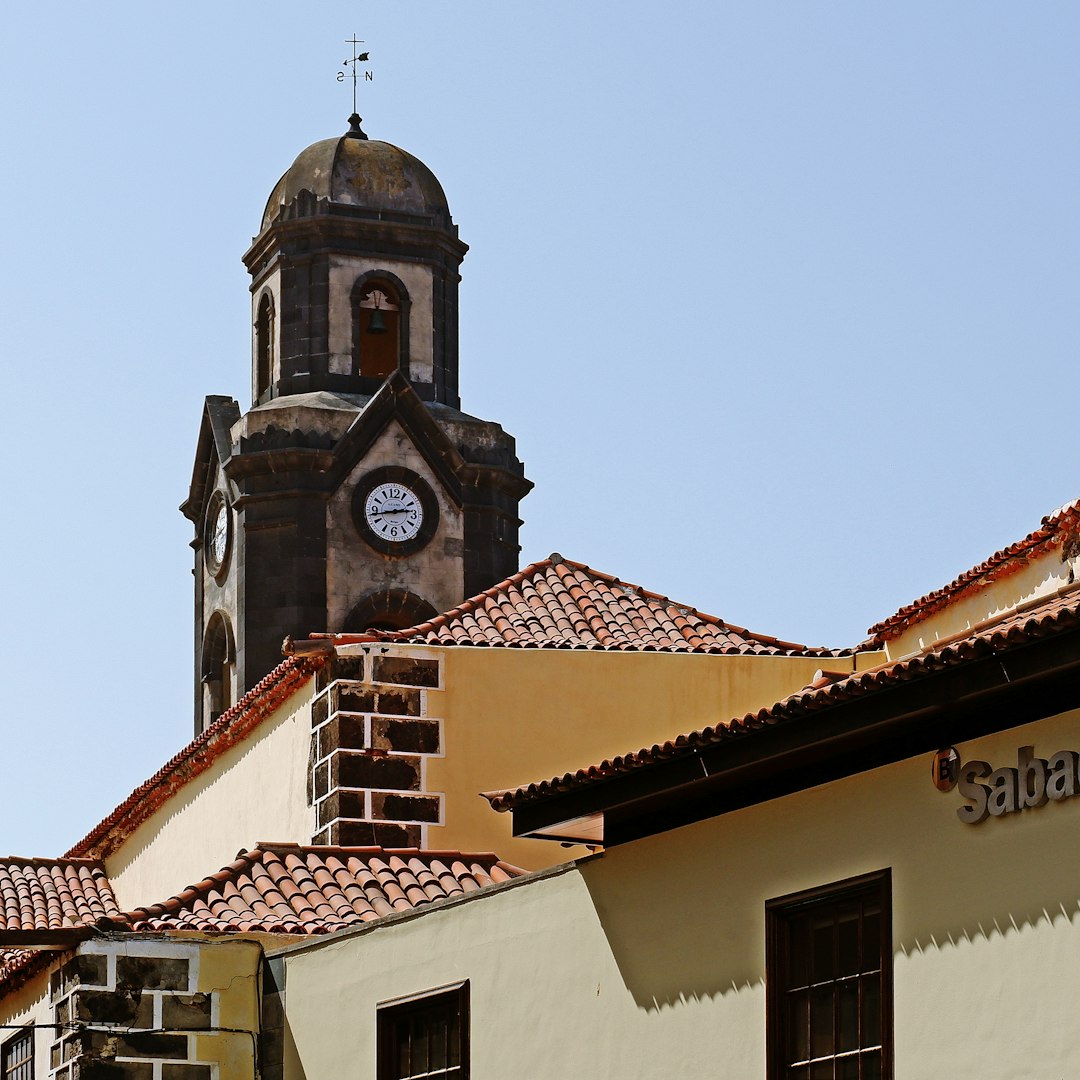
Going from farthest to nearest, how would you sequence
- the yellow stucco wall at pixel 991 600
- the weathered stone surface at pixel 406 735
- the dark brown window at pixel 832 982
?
the weathered stone surface at pixel 406 735, the yellow stucco wall at pixel 991 600, the dark brown window at pixel 832 982

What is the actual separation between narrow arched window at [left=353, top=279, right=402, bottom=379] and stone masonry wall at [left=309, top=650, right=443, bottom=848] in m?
18.4

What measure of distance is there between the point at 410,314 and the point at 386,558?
392cm

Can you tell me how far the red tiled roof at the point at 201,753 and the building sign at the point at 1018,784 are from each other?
10754 mm

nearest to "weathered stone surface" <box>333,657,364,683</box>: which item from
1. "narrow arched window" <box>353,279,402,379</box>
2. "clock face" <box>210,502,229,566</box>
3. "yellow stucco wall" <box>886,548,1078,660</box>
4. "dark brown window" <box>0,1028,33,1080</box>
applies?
"dark brown window" <box>0,1028,33,1080</box>

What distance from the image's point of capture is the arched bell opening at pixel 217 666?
41.4m

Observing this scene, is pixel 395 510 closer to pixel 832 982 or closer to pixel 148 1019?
pixel 148 1019

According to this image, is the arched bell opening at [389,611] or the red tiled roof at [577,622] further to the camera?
the arched bell opening at [389,611]

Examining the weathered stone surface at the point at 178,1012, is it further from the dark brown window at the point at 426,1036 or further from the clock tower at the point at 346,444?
the clock tower at the point at 346,444

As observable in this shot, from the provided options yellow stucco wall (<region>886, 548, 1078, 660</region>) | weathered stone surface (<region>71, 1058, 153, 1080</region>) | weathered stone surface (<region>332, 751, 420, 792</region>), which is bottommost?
weathered stone surface (<region>71, 1058, 153, 1080</region>)

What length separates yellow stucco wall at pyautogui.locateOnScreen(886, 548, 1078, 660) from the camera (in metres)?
21.0

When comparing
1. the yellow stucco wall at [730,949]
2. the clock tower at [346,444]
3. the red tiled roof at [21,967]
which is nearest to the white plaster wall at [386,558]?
the clock tower at [346,444]

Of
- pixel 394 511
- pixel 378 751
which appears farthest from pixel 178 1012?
pixel 394 511

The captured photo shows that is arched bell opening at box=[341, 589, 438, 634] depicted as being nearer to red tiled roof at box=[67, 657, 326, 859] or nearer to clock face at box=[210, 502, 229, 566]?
clock face at box=[210, 502, 229, 566]

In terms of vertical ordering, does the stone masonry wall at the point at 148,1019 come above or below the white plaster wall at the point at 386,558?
below
